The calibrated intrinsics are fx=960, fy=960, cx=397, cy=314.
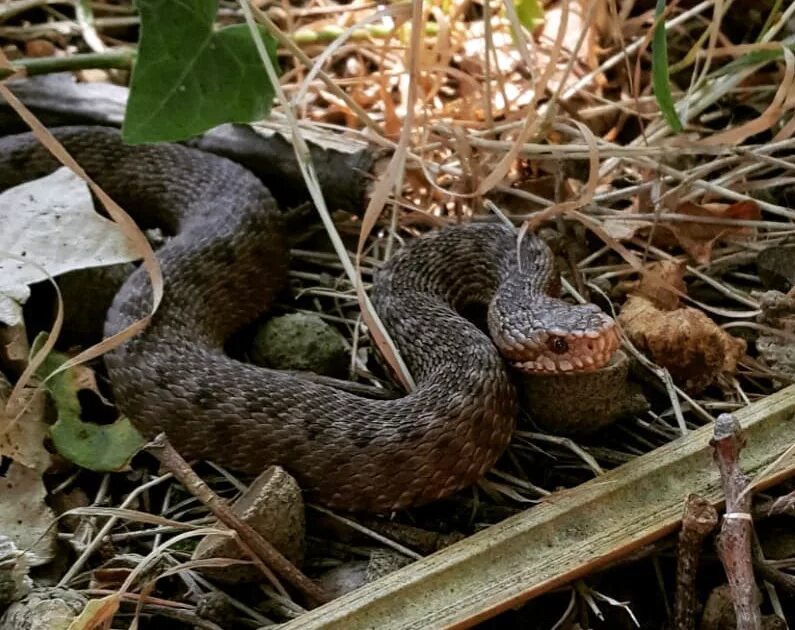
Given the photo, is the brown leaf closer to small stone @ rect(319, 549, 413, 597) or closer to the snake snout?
the snake snout

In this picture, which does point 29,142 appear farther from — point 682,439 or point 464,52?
point 682,439

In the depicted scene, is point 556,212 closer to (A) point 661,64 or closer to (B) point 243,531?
(A) point 661,64

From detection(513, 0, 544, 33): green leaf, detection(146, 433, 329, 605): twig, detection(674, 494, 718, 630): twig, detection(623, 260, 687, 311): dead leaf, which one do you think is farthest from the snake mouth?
detection(513, 0, 544, 33): green leaf

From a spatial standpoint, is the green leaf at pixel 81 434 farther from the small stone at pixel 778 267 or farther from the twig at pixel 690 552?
the small stone at pixel 778 267

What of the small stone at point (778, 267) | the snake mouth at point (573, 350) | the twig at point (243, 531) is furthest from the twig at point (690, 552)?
the small stone at point (778, 267)

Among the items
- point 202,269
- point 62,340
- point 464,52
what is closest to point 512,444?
point 202,269
